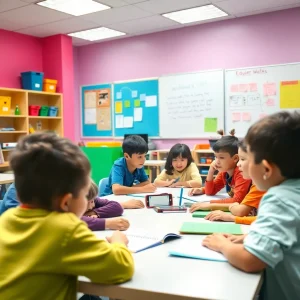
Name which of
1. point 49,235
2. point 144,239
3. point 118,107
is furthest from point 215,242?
point 118,107

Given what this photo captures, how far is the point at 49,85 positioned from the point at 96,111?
3.36ft

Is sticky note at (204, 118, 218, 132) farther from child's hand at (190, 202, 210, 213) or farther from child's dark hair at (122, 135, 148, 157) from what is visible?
child's hand at (190, 202, 210, 213)

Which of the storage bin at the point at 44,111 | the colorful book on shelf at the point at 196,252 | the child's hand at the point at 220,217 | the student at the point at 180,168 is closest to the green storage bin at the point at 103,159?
the storage bin at the point at 44,111

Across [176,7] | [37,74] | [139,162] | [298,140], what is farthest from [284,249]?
[37,74]

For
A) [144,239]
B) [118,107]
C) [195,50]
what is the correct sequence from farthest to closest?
1. [118,107]
2. [195,50]
3. [144,239]

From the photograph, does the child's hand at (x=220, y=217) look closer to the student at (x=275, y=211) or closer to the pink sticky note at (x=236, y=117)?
the student at (x=275, y=211)

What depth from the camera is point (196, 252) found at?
4.00ft

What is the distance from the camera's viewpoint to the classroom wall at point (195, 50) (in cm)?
472

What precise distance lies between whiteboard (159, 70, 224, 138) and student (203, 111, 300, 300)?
410 cm

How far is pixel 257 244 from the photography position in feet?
3.20

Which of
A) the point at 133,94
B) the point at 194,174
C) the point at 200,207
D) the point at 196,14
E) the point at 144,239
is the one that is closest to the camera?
the point at 144,239

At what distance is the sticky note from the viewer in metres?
5.16

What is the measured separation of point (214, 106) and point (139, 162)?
105 inches

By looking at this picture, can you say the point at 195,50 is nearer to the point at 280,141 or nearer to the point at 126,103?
the point at 126,103
